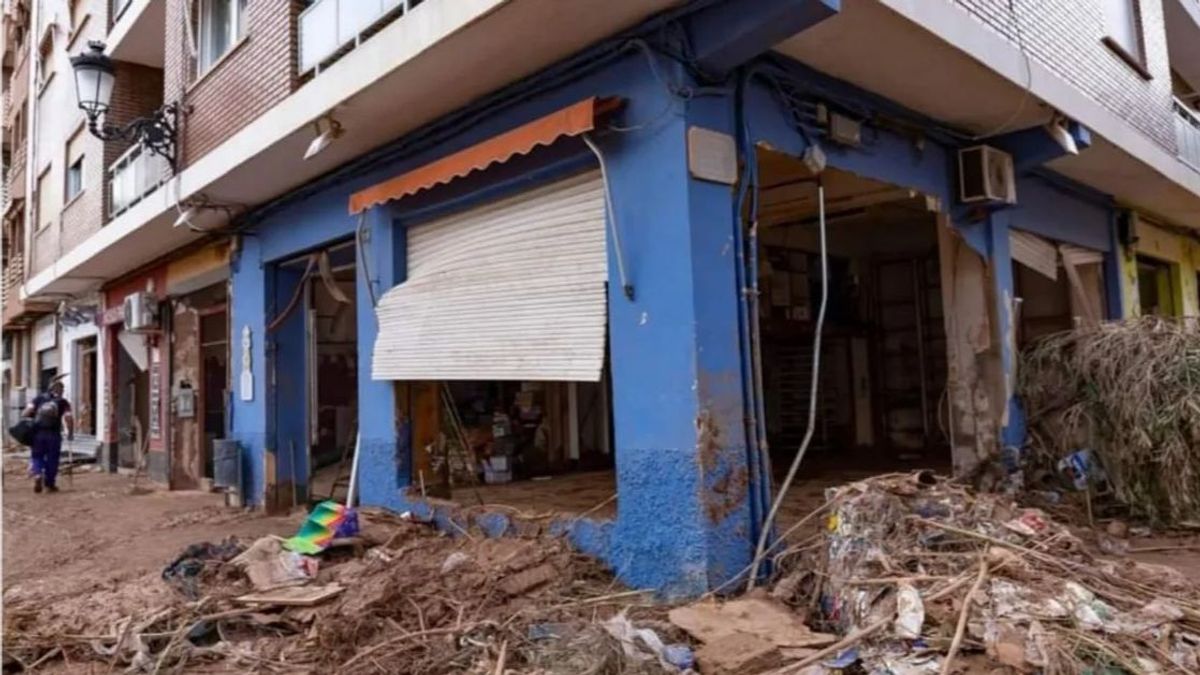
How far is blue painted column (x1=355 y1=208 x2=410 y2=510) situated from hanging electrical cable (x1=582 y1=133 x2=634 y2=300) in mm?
2803

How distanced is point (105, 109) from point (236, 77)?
113 inches

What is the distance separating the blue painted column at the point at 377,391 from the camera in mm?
7418

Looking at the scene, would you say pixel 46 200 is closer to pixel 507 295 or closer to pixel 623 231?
pixel 507 295

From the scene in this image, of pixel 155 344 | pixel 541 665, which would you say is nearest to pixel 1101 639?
pixel 541 665

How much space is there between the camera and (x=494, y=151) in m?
5.84

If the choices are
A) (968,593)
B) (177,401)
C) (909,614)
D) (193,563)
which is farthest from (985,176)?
(177,401)

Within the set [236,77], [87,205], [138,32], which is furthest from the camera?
[87,205]

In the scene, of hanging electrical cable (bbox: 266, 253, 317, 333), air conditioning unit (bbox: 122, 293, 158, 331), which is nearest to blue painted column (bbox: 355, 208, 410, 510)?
hanging electrical cable (bbox: 266, 253, 317, 333)

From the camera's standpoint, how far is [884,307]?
13.0m

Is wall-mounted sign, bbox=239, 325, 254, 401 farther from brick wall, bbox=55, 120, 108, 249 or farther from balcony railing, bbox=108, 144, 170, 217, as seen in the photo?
brick wall, bbox=55, 120, 108, 249

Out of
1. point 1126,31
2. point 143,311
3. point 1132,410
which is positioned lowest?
point 1132,410

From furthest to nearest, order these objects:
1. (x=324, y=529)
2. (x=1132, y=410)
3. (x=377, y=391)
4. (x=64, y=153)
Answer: (x=64, y=153)
(x=377, y=391)
(x=1132, y=410)
(x=324, y=529)

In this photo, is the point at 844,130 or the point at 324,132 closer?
the point at 844,130

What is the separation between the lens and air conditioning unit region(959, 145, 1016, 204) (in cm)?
722
